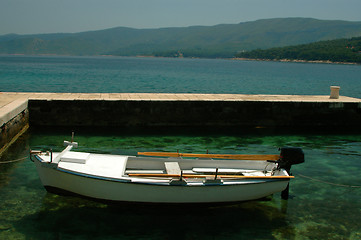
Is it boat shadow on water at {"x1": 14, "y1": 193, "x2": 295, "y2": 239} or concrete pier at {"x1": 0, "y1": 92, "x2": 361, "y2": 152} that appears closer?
boat shadow on water at {"x1": 14, "y1": 193, "x2": 295, "y2": 239}

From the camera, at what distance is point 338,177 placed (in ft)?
34.8

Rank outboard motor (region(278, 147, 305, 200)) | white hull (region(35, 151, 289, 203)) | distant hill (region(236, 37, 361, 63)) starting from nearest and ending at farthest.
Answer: white hull (region(35, 151, 289, 203))
outboard motor (region(278, 147, 305, 200))
distant hill (region(236, 37, 361, 63))

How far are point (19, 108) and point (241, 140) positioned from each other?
309 inches

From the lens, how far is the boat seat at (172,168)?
26.4 feet

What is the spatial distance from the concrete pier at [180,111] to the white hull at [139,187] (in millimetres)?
6666

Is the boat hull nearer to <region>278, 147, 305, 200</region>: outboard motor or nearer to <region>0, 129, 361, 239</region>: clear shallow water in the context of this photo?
<region>0, 129, 361, 239</region>: clear shallow water

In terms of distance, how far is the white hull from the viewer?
292 inches

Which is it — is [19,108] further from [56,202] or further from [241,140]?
[241,140]

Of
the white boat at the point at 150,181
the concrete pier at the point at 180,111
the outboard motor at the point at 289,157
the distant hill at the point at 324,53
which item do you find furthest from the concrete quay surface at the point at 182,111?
the distant hill at the point at 324,53

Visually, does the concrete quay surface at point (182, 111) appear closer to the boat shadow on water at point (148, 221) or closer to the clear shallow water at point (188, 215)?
the clear shallow water at point (188, 215)

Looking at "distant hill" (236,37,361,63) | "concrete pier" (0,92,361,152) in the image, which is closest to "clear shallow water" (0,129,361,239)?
"concrete pier" (0,92,361,152)

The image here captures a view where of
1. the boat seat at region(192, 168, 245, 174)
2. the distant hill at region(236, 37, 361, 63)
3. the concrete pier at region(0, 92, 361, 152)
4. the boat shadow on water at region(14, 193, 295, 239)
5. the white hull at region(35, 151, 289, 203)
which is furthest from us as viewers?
the distant hill at region(236, 37, 361, 63)

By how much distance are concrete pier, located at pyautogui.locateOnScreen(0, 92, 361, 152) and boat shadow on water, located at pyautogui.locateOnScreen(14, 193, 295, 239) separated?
6.68 m

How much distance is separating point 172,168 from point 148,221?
1.22 metres
